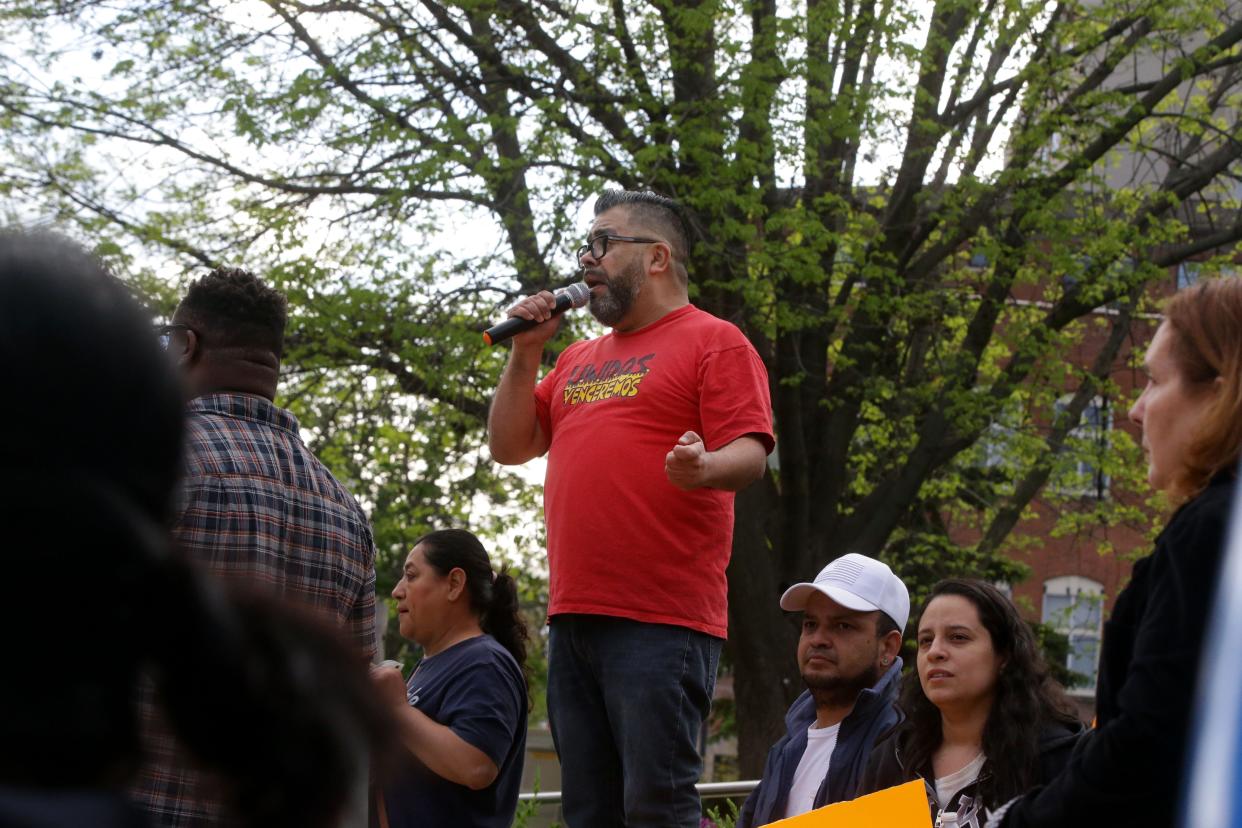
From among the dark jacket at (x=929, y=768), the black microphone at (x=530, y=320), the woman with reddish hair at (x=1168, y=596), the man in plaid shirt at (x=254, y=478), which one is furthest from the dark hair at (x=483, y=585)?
the woman with reddish hair at (x=1168, y=596)

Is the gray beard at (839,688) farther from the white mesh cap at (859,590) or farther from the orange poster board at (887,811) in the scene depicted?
the orange poster board at (887,811)

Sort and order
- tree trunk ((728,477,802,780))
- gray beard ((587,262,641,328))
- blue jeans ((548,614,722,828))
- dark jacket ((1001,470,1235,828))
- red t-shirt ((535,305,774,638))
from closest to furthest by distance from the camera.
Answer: dark jacket ((1001,470,1235,828))
blue jeans ((548,614,722,828))
red t-shirt ((535,305,774,638))
gray beard ((587,262,641,328))
tree trunk ((728,477,802,780))

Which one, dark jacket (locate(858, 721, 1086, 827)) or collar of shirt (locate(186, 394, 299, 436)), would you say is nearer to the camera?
collar of shirt (locate(186, 394, 299, 436))

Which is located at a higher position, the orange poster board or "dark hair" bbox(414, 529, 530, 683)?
"dark hair" bbox(414, 529, 530, 683)

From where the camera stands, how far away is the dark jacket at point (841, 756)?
4.42 meters

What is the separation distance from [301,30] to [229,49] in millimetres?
631

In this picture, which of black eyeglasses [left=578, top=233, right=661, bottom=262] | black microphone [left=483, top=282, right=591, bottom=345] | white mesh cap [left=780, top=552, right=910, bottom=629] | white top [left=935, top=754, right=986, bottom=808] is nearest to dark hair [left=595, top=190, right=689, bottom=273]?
black eyeglasses [left=578, top=233, right=661, bottom=262]

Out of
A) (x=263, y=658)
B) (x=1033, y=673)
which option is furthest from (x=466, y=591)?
(x=263, y=658)

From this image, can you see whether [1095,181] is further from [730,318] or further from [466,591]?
[466,591]

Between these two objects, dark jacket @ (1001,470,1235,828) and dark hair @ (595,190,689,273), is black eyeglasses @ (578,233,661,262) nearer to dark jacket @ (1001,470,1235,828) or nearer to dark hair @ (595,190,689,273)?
dark hair @ (595,190,689,273)

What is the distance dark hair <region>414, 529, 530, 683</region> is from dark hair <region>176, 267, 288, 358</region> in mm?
1830

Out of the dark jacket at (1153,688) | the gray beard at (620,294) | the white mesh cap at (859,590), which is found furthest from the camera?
the white mesh cap at (859,590)

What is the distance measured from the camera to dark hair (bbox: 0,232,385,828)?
101 centimetres

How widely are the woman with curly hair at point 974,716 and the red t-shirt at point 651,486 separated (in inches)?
25.5
